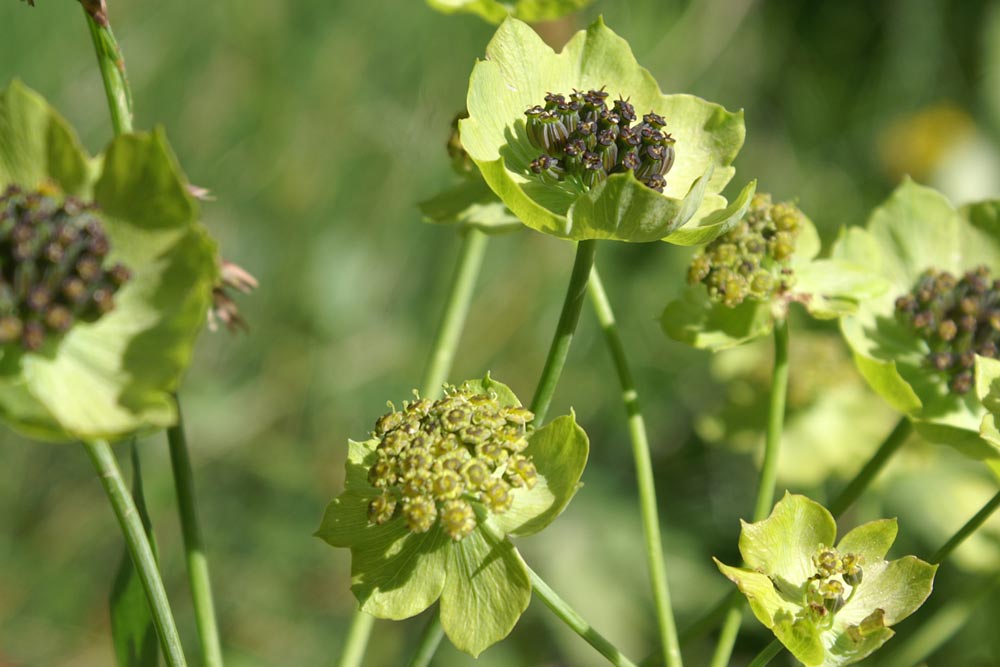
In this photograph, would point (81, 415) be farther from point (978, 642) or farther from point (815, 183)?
point (815, 183)

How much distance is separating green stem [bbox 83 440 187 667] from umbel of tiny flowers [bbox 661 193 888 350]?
1203 millimetres

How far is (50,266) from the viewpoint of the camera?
1.61 metres

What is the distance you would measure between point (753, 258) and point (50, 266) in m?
1.44

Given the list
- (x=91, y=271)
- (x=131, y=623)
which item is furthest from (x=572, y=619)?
(x=91, y=271)

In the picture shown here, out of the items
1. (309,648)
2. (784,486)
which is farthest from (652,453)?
(309,648)

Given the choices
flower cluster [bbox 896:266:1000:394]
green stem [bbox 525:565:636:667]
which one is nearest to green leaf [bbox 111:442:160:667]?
green stem [bbox 525:565:636:667]

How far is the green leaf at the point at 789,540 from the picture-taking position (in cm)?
187

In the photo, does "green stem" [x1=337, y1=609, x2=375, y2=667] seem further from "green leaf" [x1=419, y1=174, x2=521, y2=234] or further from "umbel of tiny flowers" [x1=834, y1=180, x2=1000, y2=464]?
"umbel of tiny flowers" [x1=834, y1=180, x2=1000, y2=464]

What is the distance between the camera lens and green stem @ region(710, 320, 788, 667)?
1994 millimetres

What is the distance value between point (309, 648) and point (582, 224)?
3.78 m

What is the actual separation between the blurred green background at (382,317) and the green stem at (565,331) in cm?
217

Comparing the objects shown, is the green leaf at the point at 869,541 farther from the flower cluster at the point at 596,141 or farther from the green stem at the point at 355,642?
the green stem at the point at 355,642

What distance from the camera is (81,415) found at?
1489 mm

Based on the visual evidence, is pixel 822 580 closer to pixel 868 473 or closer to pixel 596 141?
pixel 868 473
